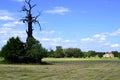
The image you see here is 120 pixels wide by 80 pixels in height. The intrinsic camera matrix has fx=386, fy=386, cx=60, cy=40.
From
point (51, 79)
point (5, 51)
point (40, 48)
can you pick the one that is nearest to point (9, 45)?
point (5, 51)

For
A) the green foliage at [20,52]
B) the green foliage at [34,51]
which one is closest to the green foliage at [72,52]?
the green foliage at [34,51]

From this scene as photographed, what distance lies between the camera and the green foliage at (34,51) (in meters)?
63.9

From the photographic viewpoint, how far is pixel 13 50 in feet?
208

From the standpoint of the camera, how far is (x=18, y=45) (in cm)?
6425

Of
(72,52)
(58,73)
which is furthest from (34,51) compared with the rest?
(72,52)

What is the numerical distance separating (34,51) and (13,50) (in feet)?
11.3

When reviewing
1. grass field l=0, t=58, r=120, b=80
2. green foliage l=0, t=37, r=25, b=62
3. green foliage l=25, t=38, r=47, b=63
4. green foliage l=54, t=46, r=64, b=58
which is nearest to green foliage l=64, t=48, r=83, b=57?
green foliage l=54, t=46, r=64, b=58

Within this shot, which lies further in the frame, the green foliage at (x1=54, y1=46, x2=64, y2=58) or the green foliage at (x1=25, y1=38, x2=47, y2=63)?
the green foliage at (x1=54, y1=46, x2=64, y2=58)

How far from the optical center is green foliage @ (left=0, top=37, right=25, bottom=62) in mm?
63250

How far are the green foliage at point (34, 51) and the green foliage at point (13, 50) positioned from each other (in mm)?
1173

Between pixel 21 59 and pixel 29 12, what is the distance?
9.80m

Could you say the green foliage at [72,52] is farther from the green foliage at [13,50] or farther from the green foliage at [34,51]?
the green foliage at [13,50]

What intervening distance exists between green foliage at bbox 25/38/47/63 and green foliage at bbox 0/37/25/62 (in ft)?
3.85

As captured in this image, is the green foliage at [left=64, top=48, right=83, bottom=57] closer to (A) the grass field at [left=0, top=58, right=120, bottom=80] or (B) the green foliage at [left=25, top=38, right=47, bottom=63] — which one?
(B) the green foliage at [left=25, top=38, right=47, bottom=63]
